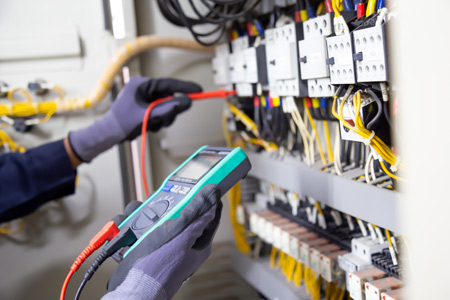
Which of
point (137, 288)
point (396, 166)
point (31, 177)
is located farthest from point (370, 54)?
point (31, 177)


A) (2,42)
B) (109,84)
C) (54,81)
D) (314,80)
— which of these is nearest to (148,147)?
(109,84)

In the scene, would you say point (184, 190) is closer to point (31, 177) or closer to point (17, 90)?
point (31, 177)

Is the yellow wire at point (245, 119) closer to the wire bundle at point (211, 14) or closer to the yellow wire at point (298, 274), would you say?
the wire bundle at point (211, 14)

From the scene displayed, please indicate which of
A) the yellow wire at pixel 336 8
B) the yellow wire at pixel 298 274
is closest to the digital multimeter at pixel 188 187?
the yellow wire at pixel 336 8

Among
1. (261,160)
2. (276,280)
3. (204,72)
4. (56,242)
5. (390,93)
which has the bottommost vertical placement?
(276,280)

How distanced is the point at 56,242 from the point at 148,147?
17.5 inches

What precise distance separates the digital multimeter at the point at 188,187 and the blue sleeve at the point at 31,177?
18.3 inches

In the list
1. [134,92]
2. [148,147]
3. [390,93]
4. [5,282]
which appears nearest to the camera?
[390,93]

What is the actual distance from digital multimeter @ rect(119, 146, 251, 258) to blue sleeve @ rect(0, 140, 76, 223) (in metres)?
0.47

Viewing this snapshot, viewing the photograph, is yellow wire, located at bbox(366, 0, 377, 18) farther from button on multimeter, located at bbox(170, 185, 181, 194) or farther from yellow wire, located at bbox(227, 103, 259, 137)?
yellow wire, located at bbox(227, 103, 259, 137)

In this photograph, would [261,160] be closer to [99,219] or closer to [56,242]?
[99,219]

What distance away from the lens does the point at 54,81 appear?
4.74 feet

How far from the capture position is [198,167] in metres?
0.89

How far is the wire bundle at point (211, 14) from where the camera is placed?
118cm
